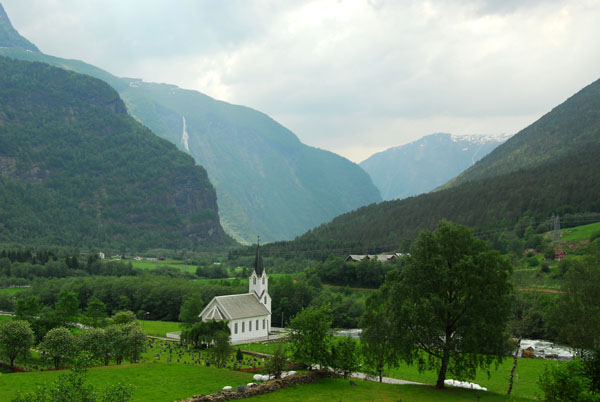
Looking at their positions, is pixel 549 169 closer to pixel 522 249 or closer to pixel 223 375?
pixel 522 249

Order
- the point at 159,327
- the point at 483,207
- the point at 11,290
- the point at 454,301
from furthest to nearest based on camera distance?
the point at 483,207
the point at 11,290
the point at 159,327
the point at 454,301

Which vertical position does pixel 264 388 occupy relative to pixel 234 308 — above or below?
below

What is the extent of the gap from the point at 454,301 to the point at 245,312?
55.3 m

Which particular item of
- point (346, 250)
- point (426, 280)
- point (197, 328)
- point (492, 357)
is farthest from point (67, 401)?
point (346, 250)

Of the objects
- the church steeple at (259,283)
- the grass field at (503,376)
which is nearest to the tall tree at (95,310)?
the church steeple at (259,283)

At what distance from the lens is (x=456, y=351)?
40625mm

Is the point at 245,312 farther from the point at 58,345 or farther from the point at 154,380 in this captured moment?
the point at 154,380

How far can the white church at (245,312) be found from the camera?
88.1 meters

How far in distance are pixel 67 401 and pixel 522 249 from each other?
377 feet

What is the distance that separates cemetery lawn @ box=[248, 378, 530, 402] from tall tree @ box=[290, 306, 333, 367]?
10.3ft

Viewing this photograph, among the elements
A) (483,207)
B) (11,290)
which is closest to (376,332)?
(11,290)

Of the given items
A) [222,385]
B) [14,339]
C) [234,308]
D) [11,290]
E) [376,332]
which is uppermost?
[11,290]

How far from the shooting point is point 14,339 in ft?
187

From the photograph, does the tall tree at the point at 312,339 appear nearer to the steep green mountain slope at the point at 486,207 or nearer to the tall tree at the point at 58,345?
the tall tree at the point at 58,345
